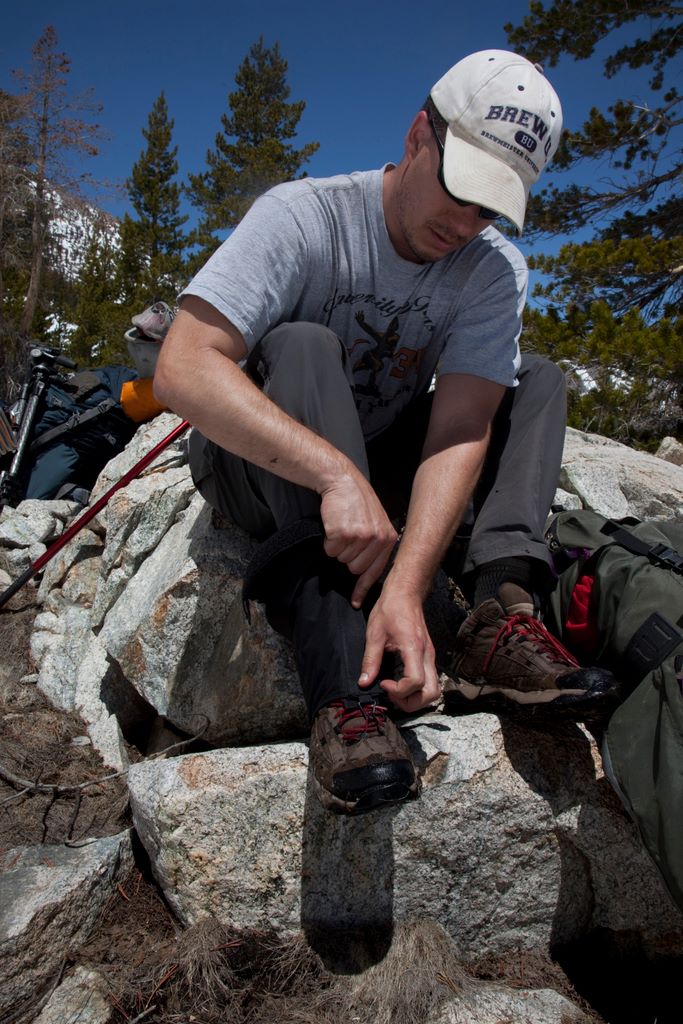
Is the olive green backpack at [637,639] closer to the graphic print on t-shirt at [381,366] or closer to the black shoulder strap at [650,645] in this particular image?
the black shoulder strap at [650,645]

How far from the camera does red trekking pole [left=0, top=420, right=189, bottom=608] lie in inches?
160

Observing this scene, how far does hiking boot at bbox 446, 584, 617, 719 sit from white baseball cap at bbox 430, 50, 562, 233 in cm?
109

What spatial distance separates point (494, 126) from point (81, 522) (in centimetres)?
318

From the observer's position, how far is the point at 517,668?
1.88 m

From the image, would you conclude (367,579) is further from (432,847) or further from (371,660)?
(432,847)

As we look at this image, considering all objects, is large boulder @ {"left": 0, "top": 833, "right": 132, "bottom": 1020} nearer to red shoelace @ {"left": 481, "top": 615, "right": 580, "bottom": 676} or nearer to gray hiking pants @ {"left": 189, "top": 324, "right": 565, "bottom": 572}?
gray hiking pants @ {"left": 189, "top": 324, "right": 565, "bottom": 572}

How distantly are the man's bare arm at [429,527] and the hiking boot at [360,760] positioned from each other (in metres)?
0.09

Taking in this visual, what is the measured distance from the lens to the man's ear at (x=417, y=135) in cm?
202

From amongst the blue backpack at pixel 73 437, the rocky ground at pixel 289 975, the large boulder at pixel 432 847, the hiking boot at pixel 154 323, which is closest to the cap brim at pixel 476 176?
the large boulder at pixel 432 847

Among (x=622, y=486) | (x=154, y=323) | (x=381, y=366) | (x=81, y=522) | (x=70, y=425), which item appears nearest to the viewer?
(x=381, y=366)

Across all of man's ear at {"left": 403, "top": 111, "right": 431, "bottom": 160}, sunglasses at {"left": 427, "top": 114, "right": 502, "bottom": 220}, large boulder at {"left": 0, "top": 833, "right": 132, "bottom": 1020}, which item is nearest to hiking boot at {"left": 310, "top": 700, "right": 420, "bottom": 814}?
large boulder at {"left": 0, "top": 833, "right": 132, "bottom": 1020}

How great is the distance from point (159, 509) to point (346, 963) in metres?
2.47

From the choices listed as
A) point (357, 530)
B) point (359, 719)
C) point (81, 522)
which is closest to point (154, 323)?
point (81, 522)

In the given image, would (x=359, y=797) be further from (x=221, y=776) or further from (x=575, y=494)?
(x=575, y=494)
